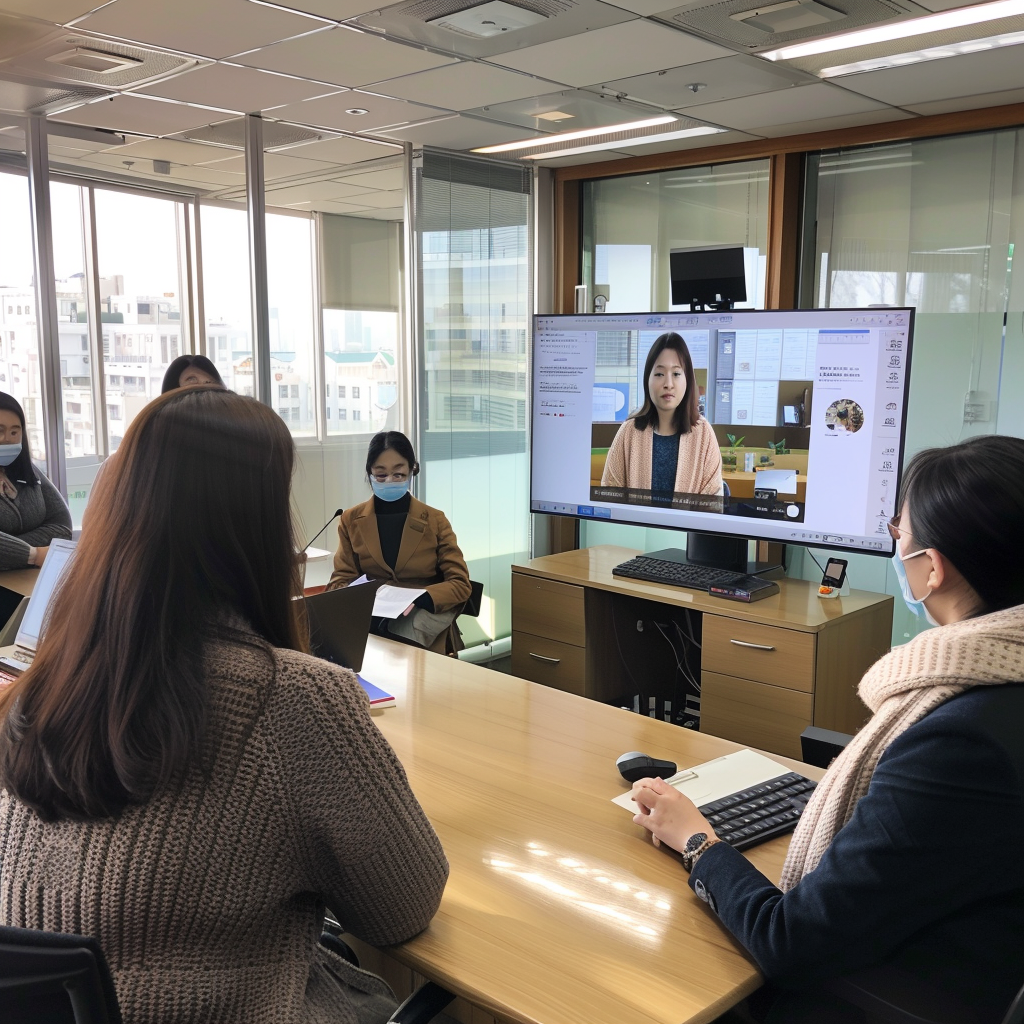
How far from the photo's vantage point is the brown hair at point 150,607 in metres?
1.10

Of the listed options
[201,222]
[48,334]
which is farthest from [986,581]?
[201,222]

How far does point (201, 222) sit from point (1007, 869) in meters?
4.38

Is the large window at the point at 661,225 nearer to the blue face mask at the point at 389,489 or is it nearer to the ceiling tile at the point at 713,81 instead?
the ceiling tile at the point at 713,81

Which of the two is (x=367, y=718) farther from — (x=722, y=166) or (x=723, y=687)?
(x=722, y=166)

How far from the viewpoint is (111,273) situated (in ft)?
14.3

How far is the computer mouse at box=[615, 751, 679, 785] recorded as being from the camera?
1.82 metres

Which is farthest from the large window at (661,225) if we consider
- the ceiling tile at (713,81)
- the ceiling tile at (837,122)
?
the ceiling tile at (713,81)

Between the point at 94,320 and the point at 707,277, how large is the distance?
262 centimetres

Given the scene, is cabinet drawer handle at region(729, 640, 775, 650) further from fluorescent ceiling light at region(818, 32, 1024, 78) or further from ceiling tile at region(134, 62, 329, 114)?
ceiling tile at region(134, 62, 329, 114)

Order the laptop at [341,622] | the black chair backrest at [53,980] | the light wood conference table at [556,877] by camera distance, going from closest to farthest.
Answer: the black chair backrest at [53,980] → the light wood conference table at [556,877] → the laptop at [341,622]

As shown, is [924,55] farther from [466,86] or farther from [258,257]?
[258,257]

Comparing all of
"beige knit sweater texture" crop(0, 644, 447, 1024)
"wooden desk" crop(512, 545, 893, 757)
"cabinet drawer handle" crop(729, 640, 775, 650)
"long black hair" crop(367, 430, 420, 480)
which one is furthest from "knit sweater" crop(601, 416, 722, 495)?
"beige knit sweater texture" crop(0, 644, 447, 1024)

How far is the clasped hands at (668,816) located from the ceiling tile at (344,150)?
11.3 ft

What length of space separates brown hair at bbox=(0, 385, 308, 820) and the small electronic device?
262cm
